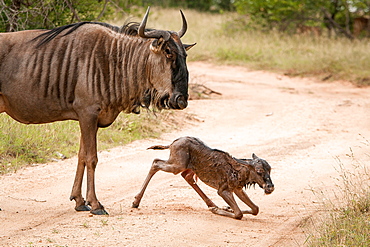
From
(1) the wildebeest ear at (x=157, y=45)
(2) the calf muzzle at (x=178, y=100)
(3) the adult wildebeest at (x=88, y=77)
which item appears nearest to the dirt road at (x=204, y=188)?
(3) the adult wildebeest at (x=88, y=77)

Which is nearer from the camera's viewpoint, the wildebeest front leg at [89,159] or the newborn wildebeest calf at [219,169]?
the wildebeest front leg at [89,159]

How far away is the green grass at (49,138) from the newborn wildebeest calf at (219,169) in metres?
1.09

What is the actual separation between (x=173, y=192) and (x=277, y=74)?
1170 centimetres

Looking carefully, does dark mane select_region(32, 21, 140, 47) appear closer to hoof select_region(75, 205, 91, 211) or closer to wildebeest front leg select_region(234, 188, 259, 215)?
hoof select_region(75, 205, 91, 211)

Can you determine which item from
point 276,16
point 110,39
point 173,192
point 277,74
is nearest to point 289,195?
point 173,192

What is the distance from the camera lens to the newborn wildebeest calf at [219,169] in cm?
604

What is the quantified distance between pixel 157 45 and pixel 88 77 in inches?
31.4

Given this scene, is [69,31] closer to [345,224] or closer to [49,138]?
[49,138]

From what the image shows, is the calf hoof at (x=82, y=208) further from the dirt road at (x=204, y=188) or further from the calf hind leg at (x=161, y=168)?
the calf hind leg at (x=161, y=168)

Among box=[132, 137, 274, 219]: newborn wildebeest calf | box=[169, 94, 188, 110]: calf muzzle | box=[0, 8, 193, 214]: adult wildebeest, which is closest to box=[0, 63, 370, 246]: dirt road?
box=[132, 137, 274, 219]: newborn wildebeest calf

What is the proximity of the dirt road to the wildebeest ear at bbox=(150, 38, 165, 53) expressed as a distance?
1721 millimetres

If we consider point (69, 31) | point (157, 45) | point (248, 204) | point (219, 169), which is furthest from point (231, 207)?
point (69, 31)

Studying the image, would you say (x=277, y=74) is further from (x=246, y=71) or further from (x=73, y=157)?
(x=73, y=157)

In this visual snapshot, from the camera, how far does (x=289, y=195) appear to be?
7012 mm
